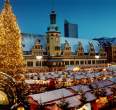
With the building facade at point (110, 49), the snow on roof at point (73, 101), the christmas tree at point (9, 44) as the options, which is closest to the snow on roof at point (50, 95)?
the snow on roof at point (73, 101)

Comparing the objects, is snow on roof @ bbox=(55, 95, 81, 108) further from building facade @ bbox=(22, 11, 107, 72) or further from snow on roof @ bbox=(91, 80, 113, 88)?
building facade @ bbox=(22, 11, 107, 72)

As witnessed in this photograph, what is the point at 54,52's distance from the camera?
9569 cm

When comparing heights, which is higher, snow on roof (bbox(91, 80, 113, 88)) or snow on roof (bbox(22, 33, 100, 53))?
snow on roof (bbox(22, 33, 100, 53))

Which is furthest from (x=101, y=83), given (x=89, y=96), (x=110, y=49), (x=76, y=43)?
(x=110, y=49)

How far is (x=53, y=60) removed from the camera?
310ft

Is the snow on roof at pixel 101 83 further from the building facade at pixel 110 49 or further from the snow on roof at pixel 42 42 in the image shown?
the building facade at pixel 110 49

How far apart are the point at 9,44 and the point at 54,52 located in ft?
167

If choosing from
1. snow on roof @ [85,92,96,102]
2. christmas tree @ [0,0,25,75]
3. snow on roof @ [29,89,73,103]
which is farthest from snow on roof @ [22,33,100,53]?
snow on roof @ [29,89,73,103]

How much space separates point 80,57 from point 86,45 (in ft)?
24.4

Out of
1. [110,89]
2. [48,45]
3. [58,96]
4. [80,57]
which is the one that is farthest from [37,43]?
[58,96]

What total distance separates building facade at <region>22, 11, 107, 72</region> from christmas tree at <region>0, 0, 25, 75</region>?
3982 centimetres

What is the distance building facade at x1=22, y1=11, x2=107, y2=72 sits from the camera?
90.3m

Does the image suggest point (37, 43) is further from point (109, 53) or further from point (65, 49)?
point (109, 53)

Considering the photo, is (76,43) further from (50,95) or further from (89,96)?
(50,95)
